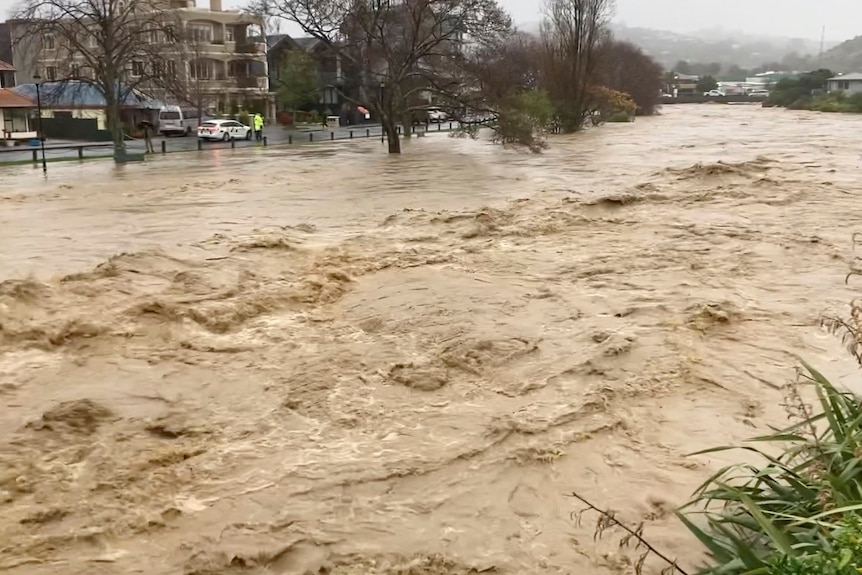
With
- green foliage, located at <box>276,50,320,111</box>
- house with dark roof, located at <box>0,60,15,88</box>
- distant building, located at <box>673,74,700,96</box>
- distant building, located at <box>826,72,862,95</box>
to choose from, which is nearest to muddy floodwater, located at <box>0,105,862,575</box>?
house with dark roof, located at <box>0,60,15,88</box>

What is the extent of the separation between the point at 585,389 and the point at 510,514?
234 cm

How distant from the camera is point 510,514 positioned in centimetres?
581

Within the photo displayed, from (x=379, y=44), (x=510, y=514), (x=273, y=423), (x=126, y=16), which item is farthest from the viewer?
(x=379, y=44)

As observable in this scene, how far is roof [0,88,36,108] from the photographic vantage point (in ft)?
143

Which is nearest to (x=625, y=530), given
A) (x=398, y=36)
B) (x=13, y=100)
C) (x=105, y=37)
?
(x=105, y=37)

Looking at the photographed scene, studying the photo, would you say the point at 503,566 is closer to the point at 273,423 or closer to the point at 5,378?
the point at 273,423

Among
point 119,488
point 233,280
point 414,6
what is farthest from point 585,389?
point 414,6

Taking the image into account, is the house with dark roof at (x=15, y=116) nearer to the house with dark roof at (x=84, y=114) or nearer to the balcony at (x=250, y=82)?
the house with dark roof at (x=84, y=114)

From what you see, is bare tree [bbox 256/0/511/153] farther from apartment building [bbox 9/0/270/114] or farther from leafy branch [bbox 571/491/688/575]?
leafy branch [bbox 571/491/688/575]

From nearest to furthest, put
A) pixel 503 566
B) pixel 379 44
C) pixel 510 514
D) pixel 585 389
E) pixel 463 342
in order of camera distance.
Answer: pixel 503 566
pixel 510 514
pixel 585 389
pixel 463 342
pixel 379 44

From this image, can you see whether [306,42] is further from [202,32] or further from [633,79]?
[633,79]

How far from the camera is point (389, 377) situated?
823cm

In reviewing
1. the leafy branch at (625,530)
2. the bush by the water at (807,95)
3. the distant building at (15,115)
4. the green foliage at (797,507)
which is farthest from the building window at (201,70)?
the green foliage at (797,507)

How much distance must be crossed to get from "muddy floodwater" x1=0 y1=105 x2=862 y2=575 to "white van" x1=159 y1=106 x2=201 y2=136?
34.3 m
